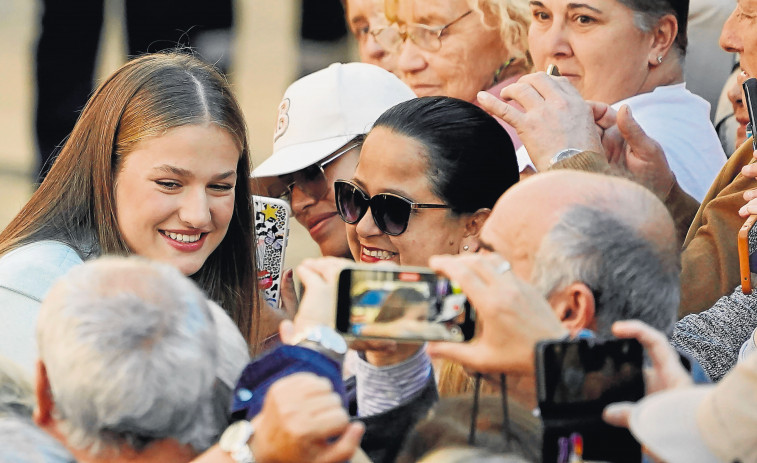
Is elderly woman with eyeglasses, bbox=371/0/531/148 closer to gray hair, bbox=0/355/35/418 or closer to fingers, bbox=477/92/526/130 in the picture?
fingers, bbox=477/92/526/130

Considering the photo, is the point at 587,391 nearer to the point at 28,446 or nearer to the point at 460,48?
the point at 28,446

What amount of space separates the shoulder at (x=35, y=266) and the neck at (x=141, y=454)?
3.51ft

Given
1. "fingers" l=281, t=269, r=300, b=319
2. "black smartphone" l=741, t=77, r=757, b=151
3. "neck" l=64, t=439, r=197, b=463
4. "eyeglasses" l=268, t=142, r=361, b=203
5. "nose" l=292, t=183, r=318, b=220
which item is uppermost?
"black smartphone" l=741, t=77, r=757, b=151

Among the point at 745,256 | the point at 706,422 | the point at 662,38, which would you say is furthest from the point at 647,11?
the point at 706,422

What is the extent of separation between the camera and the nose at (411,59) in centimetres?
393

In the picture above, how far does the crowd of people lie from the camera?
162 cm

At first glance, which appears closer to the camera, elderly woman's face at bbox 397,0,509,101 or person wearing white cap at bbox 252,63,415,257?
person wearing white cap at bbox 252,63,415,257

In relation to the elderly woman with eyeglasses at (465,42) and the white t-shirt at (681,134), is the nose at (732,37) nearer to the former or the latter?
the white t-shirt at (681,134)

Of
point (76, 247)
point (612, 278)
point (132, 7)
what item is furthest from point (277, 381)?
point (132, 7)

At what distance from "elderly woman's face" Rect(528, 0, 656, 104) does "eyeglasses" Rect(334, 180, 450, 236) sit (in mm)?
831

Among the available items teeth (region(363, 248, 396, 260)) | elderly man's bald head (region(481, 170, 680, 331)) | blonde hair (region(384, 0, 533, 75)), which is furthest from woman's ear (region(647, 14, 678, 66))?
elderly man's bald head (region(481, 170, 680, 331))

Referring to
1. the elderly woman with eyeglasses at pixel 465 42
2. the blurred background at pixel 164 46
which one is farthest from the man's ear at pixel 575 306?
the blurred background at pixel 164 46

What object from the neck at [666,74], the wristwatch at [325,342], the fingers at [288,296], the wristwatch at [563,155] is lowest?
the fingers at [288,296]

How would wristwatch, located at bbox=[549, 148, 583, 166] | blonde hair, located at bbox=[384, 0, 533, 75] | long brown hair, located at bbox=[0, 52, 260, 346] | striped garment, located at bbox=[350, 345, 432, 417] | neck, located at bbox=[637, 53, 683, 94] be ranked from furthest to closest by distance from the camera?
blonde hair, located at bbox=[384, 0, 533, 75]
neck, located at bbox=[637, 53, 683, 94]
long brown hair, located at bbox=[0, 52, 260, 346]
wristwatch, located at bbox=[549, 148, 583, 166]
striped garment, located at bbox=[350, 345, 432, 417]
